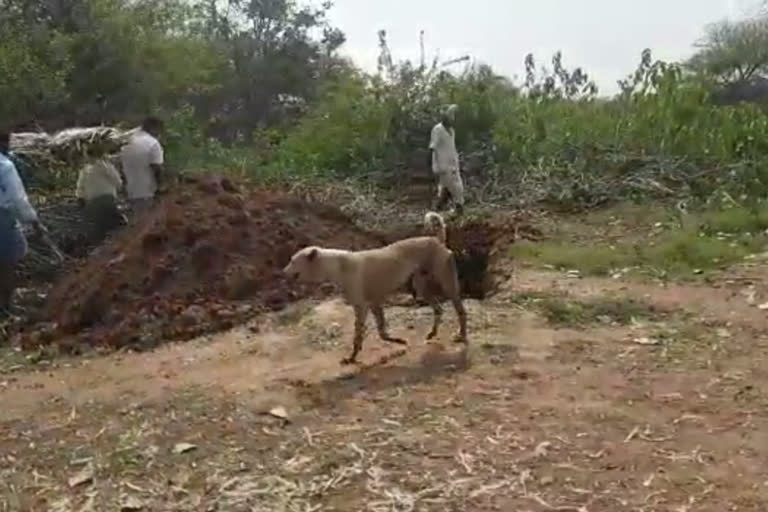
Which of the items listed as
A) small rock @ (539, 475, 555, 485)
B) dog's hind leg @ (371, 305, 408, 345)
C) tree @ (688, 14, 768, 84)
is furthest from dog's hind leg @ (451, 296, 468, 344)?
tree @ (688, 14, 768, 84)

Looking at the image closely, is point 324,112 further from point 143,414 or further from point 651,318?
point 143,414

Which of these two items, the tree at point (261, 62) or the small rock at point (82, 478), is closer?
the small rock at point (82, 478)

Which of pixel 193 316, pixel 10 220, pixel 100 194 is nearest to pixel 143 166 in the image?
pixel 100 194

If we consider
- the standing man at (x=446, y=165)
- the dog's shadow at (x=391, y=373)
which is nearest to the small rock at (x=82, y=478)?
the dog's shadow at (x=391, y=373)

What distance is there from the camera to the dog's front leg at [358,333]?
6.14m

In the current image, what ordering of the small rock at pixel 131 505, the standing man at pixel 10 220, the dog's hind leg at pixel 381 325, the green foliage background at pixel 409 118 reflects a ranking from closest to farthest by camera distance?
the small rock at pixel 131 505 < the dog's hind leg at pixel 381 325 < the standing man at pixel 10 220 < the green foliage background at pixel 409 118

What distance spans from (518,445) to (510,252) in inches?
187

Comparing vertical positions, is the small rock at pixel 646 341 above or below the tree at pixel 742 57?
below

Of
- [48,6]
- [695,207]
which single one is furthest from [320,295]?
[48,6]

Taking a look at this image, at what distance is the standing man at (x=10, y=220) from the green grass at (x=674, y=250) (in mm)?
4073

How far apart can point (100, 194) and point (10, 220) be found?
182 cm

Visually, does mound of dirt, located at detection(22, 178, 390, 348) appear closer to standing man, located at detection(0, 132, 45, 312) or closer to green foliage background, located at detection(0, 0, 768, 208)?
standing man, located at detection(0, 132, 45, 312)

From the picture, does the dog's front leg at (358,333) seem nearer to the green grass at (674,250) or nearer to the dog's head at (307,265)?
the dog's head at (307,265)

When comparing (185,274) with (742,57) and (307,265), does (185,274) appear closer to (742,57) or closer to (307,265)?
(307,265)
